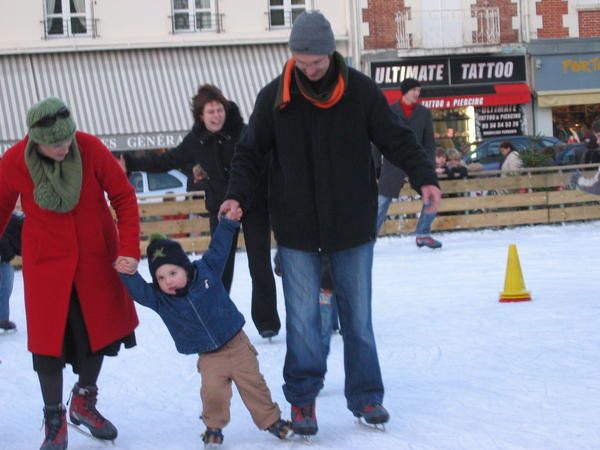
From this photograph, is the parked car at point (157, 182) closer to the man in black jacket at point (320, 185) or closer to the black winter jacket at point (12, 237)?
the black winter jacket at point (12, 237)

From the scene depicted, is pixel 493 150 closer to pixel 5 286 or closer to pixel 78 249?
pixel 5 286

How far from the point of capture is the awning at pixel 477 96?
25.9 meters

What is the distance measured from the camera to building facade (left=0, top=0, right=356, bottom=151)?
25234 millimetres

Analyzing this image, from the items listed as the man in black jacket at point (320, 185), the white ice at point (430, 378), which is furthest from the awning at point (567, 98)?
the man in black jacket at point (320, 185)

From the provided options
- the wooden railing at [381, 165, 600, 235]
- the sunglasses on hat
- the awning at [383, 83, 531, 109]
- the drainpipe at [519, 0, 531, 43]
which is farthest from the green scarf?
the drainpipe at [519, 0, 531, 43]

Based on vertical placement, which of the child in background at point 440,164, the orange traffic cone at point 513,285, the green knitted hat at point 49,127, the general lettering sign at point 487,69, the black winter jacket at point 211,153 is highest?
the general lettering sign at point 487,69

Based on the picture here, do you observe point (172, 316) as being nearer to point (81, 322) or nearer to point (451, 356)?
point (81, 322)

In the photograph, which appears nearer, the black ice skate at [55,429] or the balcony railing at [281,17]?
the black ice skate at [55,429]

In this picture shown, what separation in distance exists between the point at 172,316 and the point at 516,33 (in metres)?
22.6

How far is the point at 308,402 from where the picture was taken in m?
4.97

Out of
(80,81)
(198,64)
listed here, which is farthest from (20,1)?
(198,64)

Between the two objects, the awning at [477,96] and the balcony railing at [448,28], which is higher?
the balcony railing at [448,28]

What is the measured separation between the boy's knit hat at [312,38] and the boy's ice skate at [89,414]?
1.76 metres

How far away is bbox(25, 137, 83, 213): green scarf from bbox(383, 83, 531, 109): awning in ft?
70.2
